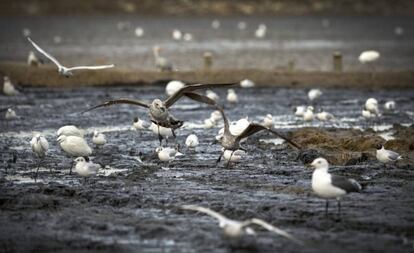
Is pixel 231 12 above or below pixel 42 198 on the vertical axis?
above

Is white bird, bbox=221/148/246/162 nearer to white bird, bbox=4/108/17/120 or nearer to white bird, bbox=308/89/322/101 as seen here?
white bird, bbox=4/108/17/120

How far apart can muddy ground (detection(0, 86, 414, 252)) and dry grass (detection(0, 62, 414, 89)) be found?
8.52 metres

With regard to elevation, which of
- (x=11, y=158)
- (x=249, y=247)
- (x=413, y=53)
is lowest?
(x=249, y=247)

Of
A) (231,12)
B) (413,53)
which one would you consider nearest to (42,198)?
(413,53)

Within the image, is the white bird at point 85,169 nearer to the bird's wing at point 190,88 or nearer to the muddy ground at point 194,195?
the muddy ground at point 194,195

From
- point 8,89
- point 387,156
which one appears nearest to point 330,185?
point 387,156

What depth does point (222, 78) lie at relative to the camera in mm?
32625

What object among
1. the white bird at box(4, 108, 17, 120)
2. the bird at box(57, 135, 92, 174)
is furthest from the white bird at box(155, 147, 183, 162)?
the white bird at box(4, 108, 17, 120)

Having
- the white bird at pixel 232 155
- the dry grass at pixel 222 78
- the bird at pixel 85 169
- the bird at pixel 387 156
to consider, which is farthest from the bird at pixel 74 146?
the dry grass at pixel 222 78

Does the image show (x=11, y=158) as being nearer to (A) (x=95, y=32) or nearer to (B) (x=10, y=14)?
(A) (x=95, y=32)

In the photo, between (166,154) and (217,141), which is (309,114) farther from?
(166,154)

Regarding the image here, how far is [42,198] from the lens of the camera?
14.3 meters

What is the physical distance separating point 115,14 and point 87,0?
4.43 meters

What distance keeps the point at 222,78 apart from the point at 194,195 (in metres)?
18.1
